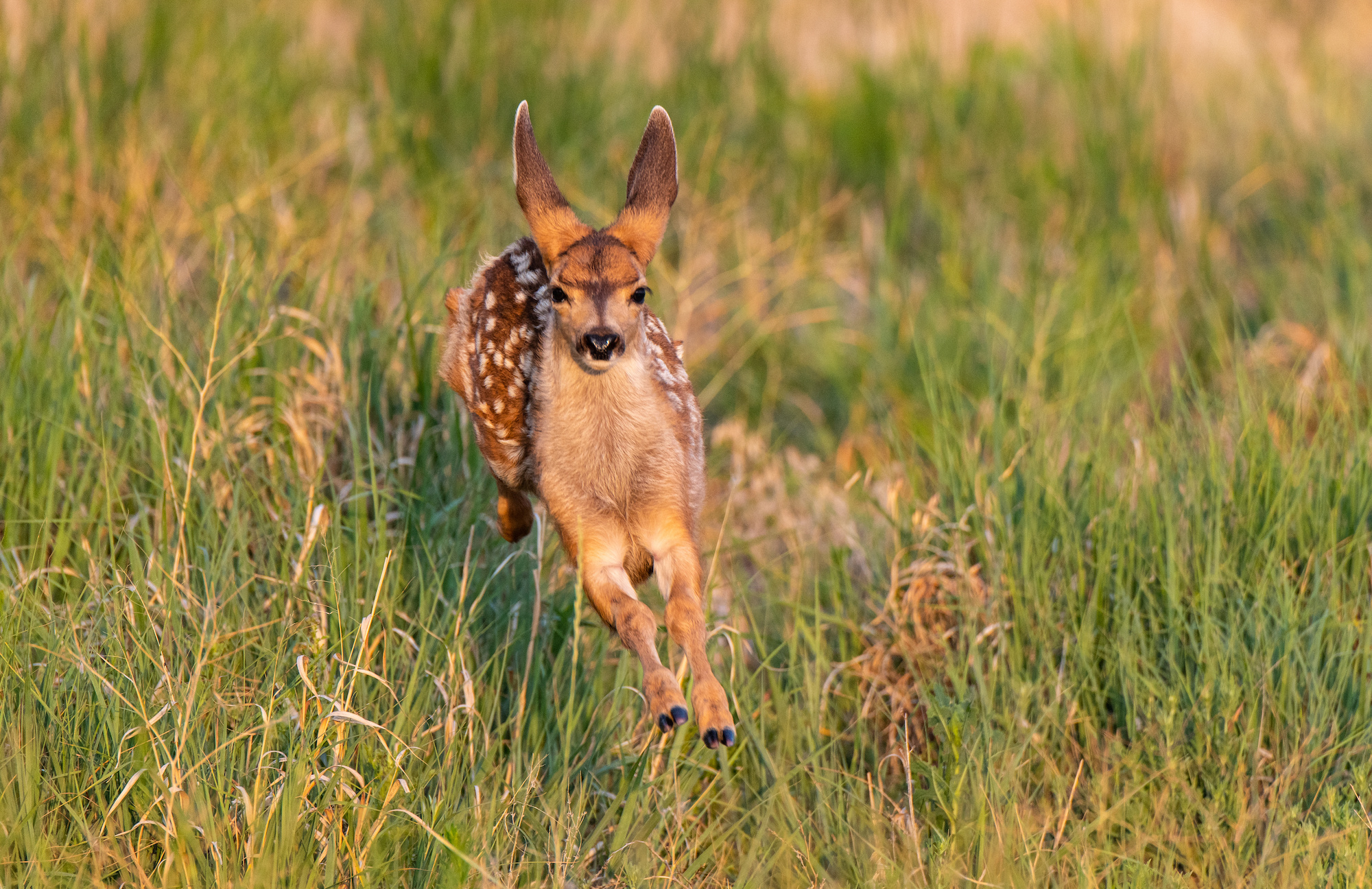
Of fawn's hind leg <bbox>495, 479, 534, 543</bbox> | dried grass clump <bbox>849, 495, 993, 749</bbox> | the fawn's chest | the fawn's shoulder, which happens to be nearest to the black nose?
the fawn's chest

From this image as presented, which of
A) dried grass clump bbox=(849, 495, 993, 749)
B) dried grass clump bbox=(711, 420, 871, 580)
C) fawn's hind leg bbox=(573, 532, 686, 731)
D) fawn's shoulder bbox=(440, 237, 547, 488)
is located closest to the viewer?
fawn's hind leg bbox=(573, 532, 686, 731)

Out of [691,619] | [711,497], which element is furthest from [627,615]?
[711,497]

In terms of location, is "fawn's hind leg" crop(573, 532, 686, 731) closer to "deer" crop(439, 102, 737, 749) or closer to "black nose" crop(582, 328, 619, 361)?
"deer" crop(439, 102, 737, 749)

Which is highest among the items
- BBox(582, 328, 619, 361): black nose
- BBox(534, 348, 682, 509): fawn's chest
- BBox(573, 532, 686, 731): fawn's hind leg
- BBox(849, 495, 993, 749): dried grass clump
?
BBox(582, 328, 619, 361): black nose

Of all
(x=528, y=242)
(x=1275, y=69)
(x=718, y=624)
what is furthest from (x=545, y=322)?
(x=1275, y=69)

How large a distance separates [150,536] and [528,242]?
55.3 inches

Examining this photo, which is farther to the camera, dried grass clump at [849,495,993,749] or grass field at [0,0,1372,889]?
dried grass clump at [849,495,993,749]

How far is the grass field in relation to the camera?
375cm

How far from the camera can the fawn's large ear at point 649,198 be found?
3650 mm

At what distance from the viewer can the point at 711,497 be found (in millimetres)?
6449

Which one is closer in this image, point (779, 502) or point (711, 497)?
point (779, 502)

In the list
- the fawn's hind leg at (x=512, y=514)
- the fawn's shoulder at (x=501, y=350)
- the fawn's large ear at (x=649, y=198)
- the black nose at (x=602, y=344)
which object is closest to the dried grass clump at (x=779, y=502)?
the fawn's hind leg at (x=512, y=514)

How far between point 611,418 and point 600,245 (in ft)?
1.40

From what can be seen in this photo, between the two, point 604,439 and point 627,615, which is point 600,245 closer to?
point 604,439
